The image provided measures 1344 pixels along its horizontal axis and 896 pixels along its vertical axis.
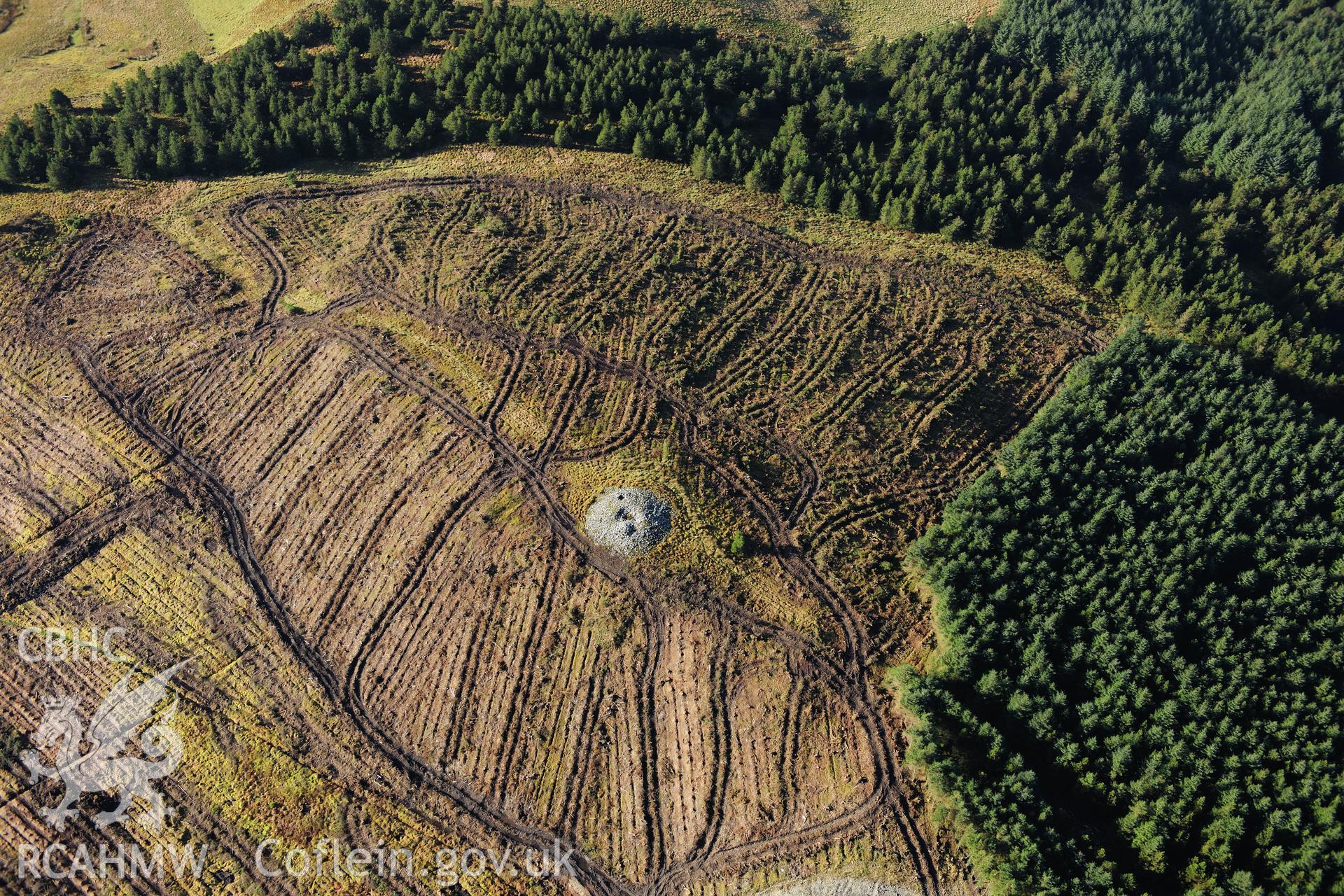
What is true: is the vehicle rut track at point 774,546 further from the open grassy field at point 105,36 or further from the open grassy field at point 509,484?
the open grassy field at point 105,36

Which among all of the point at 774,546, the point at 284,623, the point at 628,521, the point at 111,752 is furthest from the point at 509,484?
the point at 111,752

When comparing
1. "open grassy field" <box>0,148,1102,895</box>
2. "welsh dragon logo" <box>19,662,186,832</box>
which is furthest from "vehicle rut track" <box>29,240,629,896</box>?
"welsh dragon logo" <box>19,662,186,832</box>

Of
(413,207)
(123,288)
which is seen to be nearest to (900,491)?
(413,207)

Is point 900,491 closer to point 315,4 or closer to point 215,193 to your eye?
point 215,193

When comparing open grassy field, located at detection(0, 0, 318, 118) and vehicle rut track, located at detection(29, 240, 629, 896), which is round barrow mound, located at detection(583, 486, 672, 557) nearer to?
vehicle rut track, located at detection(29, 240, 629, 896)

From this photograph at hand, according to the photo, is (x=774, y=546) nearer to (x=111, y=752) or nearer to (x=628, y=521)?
(x=628, y=521)

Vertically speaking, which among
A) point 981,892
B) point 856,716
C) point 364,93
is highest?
point 364,93

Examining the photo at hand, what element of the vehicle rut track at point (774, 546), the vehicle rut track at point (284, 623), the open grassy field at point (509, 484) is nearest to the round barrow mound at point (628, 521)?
the open grassy field at point (509, 484)
